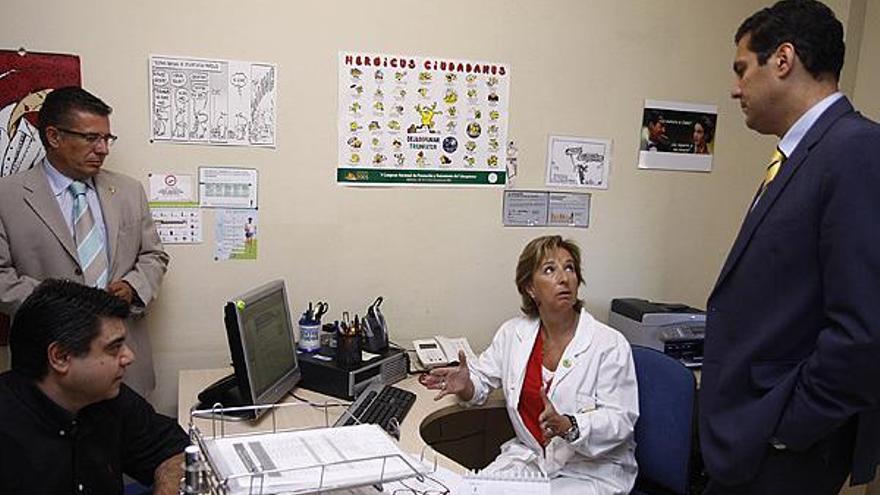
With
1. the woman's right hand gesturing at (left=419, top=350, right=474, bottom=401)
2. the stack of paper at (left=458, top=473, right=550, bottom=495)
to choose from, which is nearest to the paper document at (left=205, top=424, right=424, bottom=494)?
the stack of paper at (left=458, top=473, right=550, bottom=495)

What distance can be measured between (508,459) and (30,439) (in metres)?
1.34

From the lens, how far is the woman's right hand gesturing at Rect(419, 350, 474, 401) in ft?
7.27

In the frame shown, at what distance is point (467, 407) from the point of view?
2303mm

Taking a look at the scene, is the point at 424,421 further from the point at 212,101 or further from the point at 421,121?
the point at 212,101

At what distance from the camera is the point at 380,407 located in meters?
2.14

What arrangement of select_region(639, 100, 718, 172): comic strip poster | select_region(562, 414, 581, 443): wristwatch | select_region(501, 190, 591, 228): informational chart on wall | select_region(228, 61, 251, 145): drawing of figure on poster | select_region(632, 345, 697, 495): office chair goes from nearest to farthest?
select_region(562, 414, 581, 443): wristwatch < select_region(632, 345, 697, 495): office chair < select_region(228, 61, 251, 145): drawing of figure on poster < select_region(501, 190, 591, 228): informational chart on wall < select_region(639, 100, 718, 172): comic strip poster

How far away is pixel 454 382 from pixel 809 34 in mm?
1410

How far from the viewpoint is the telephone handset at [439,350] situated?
2.58 metres

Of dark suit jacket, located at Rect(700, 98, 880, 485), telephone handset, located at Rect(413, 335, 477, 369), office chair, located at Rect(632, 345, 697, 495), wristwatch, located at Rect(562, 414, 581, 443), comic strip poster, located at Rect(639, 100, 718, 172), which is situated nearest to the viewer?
dark suit jacket, located at Rect(700, 98, 880, 485)

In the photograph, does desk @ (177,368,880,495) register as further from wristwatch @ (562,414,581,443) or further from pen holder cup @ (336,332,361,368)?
wristwatch @ (562,414,581,443)

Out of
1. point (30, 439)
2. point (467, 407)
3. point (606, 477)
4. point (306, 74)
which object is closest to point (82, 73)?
point (306, 74)

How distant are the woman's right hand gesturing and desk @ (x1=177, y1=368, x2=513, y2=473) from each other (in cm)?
6

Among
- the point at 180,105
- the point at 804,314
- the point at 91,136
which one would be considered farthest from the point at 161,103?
the point at 804,314

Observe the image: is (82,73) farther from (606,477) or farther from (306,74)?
(606,477)
